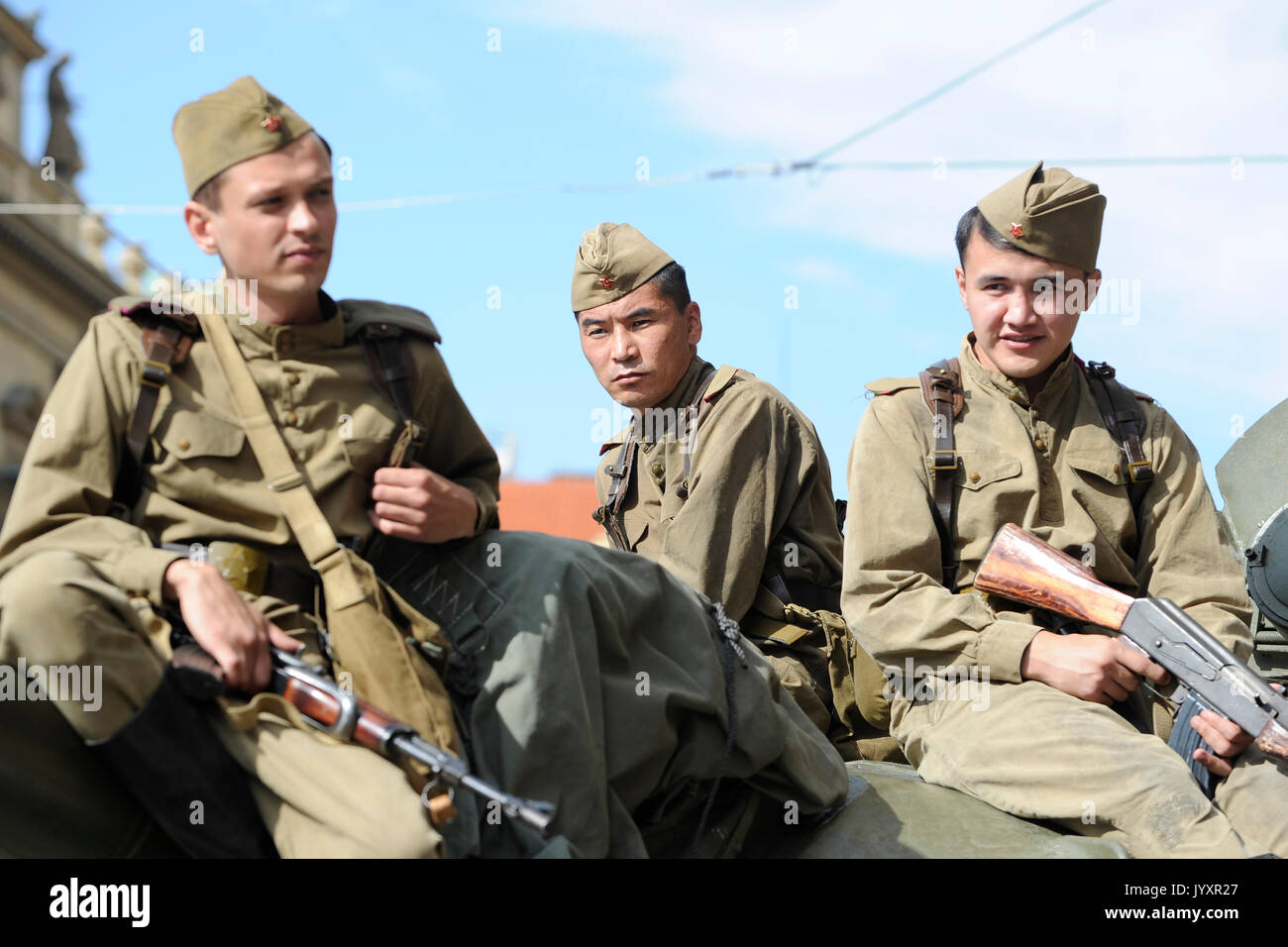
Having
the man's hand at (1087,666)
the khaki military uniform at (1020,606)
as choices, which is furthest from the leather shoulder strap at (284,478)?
the man's hand at (1087,666)

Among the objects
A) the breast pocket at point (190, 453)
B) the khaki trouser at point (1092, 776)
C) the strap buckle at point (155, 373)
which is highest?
the strap buckle at point (155, 373)

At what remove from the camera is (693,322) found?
21.0ft

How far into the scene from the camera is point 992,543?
4.86 metres

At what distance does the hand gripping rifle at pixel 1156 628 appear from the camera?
4.45m

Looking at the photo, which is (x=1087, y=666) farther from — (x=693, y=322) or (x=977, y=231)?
(x=693, y=322)

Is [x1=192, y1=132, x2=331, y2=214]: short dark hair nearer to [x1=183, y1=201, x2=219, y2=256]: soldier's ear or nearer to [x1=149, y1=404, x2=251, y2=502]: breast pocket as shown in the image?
[x1=183, y1=201, x2=219, y2=256]: soldier's ear

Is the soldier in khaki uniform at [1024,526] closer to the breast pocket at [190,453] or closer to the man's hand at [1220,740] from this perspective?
the man's hand at [1220,740]

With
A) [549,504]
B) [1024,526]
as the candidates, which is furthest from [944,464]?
[549,504]

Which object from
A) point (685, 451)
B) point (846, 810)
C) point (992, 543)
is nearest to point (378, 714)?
point (846, 810)

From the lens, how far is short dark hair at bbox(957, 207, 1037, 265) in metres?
5.11

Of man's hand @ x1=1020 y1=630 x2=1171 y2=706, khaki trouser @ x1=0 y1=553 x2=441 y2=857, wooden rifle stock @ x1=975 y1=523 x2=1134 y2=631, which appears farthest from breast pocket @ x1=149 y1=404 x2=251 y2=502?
man's hand @ x1=1020 y1=630 x2=1171 y2=706

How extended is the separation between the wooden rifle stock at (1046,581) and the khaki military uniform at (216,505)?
5.31 feet

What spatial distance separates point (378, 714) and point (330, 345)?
3.21 ft

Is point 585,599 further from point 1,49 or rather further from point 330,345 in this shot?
point 1,49
